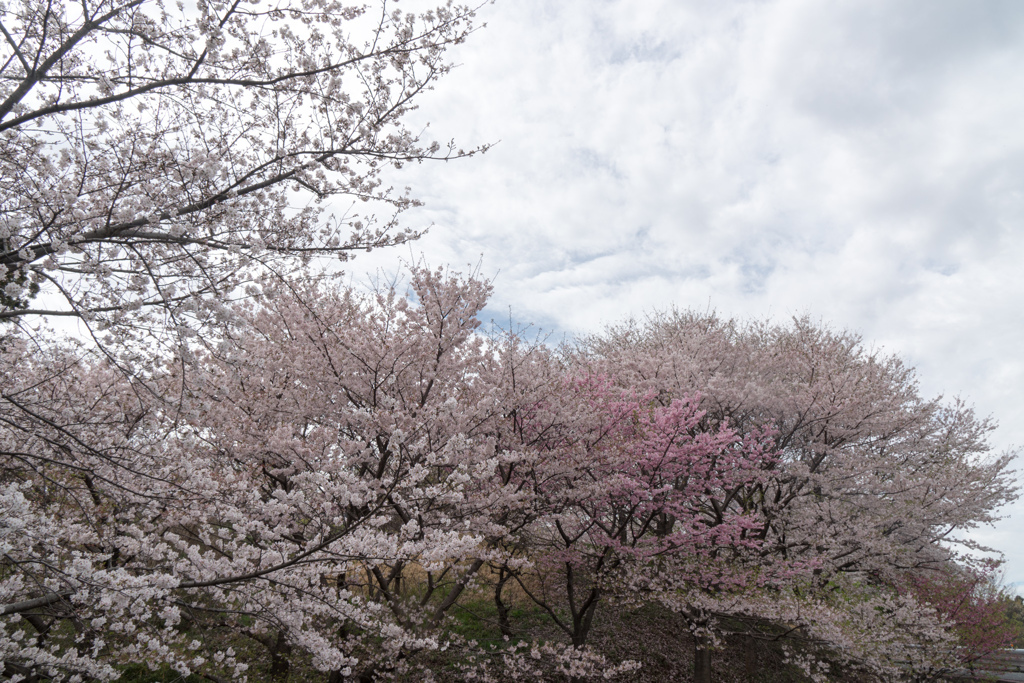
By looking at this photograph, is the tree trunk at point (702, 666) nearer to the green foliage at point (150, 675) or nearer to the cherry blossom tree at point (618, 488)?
the cherry blossom tree at point (618, 488)

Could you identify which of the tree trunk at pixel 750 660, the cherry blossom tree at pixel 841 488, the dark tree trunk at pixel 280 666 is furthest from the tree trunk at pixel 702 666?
the dark tree trunk at pixel 280 666

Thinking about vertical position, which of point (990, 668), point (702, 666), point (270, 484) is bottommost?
point (702, 666)

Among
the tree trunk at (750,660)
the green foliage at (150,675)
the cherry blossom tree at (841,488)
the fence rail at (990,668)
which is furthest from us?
the tree trunk at (750,660)

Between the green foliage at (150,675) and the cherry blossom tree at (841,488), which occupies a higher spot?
the cherry blossom tree at (841,488)

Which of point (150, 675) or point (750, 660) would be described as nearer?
point (150, 675)

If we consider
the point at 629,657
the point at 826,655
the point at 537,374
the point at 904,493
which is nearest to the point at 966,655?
the point at 826,655

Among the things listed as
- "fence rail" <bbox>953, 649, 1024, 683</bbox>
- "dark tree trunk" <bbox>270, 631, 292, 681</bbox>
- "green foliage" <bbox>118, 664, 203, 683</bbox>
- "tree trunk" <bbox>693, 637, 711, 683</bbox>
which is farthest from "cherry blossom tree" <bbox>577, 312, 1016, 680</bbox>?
"green foliage" <bbox>118, 664, 203, 683</bbox>

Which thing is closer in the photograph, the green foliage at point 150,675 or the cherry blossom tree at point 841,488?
the green foliage at point 150,675

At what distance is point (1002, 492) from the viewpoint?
1573 centimetres

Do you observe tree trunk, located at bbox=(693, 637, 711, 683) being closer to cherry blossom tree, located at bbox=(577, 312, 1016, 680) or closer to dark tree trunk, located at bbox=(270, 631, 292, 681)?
cherry blossom tree, located at bbox=(577, 312, 1016, 680)

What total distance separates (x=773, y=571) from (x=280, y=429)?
10.6 m

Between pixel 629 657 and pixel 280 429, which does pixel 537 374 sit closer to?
pixel 280 429

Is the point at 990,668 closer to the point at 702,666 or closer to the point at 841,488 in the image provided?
the point at 841,488

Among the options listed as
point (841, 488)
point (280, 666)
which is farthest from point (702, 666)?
point (280, 666)
